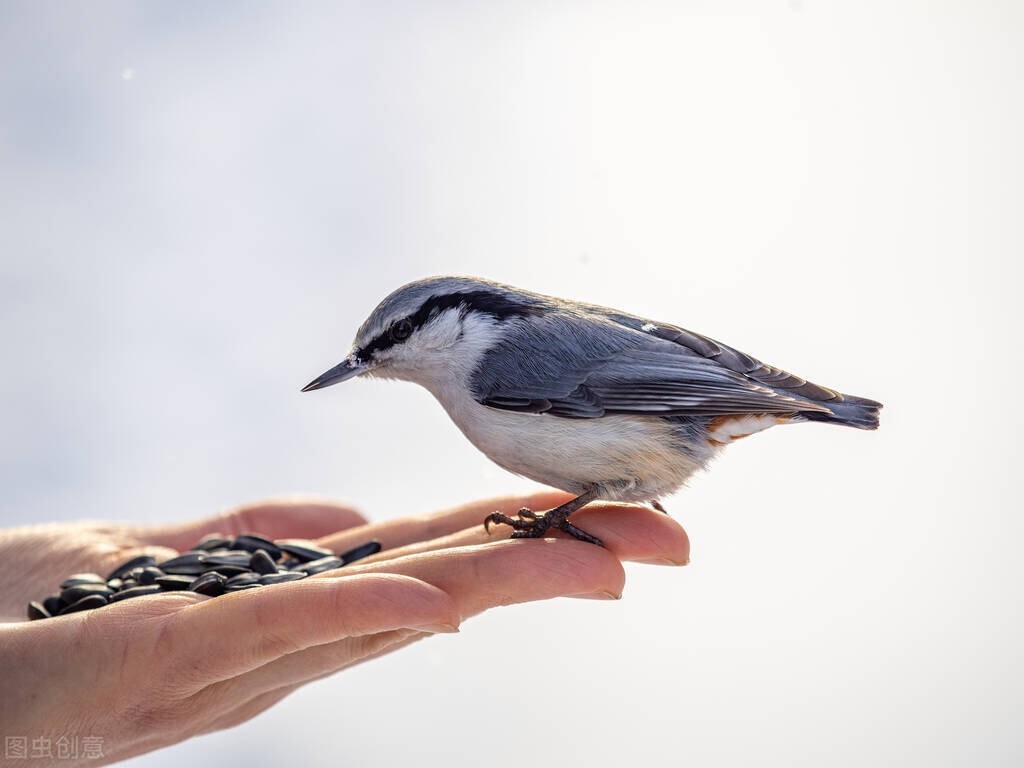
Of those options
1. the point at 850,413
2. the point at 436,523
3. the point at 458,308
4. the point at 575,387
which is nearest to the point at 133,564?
the point at 436,523

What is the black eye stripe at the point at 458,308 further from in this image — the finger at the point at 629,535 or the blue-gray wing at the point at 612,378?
the finger at the point at 629,535

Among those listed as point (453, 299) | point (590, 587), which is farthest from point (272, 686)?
point (453, 299)

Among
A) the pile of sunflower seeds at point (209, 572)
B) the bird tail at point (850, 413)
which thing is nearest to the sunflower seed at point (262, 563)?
the pile of sunflower seeds at point (209, 572)

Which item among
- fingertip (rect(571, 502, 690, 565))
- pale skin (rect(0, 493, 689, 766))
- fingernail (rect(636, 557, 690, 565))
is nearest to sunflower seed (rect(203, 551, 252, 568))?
pale skin (rect(0, 493, 689, 766))

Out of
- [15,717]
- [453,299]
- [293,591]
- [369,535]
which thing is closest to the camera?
[293,591]

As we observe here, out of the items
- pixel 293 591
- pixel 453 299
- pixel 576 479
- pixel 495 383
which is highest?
pixel 453 299

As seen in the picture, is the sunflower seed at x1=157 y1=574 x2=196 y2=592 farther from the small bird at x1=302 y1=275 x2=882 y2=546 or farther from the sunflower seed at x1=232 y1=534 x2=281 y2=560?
the small bird at x1=302 y1=275 x2=882 y2=546

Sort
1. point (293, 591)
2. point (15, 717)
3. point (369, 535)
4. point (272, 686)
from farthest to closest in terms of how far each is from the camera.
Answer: point (369, 535), point (272, 686), point (15, 717), point (293, 591)

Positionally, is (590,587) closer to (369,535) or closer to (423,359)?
(423,359)
